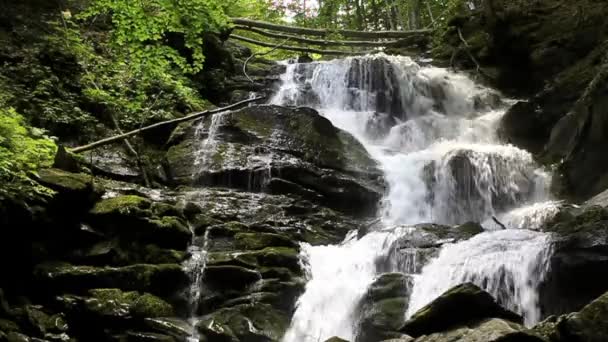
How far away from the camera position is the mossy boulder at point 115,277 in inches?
294

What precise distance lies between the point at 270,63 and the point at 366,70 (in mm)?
4014

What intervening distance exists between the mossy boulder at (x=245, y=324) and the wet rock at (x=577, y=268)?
140 inches

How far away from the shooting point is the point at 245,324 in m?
7.64

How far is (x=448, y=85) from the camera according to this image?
16922 mm

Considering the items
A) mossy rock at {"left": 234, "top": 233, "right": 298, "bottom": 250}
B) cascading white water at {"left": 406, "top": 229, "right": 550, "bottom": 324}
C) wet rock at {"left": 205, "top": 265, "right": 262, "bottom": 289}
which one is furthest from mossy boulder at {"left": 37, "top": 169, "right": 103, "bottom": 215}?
cascading white water at {"left": 406, "top": 229, "right": 550, "bottom": 324}

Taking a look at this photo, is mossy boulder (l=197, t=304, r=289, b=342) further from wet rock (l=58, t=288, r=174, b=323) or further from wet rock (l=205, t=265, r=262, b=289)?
wet rock (l=58, t=288, r=174, b=323)

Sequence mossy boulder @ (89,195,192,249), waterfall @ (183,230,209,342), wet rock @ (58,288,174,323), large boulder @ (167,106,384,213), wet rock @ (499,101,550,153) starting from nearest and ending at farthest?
wet rock @ (58,288,174,323) → waterfall @ (183,230,209,342) → mossy boulder @ (89,195,192,249) → large boulder @ (167,106,384,213) → wet rock @ (499,101,550,153)

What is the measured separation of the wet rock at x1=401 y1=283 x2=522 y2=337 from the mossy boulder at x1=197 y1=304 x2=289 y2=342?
8.99 feet

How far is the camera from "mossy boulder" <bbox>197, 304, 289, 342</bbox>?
293 inches

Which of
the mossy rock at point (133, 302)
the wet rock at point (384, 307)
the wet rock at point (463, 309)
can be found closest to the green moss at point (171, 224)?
the mossy rock at point (133, 302)

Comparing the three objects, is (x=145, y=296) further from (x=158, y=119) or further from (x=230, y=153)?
(x=158, y=119)

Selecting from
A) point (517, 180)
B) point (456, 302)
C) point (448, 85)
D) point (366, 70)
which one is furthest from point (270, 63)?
point (456, 302)

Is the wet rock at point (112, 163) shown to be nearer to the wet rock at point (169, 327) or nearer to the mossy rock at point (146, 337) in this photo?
the wet rock at point (169, 327)

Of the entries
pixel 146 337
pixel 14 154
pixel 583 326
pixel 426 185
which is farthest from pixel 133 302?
pixel 426 185
